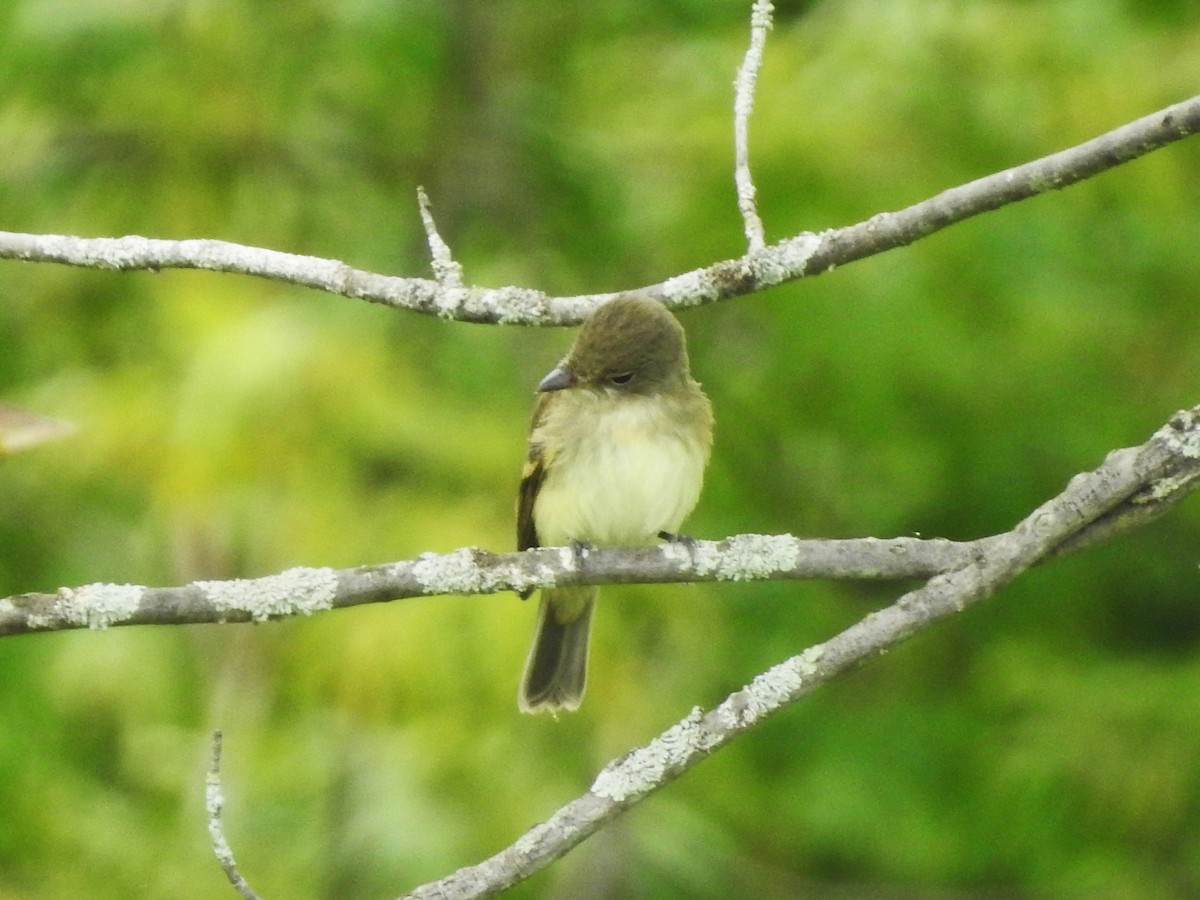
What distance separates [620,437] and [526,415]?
178cm

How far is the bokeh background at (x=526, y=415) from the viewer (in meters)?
6.16

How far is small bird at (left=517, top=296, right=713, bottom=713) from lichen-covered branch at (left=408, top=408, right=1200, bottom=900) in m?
1.93

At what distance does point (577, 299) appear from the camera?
12.2ft

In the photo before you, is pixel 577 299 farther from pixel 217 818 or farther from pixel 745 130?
pixel 217 818

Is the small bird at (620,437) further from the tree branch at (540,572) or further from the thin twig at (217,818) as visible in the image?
the thin twig at (217,818)

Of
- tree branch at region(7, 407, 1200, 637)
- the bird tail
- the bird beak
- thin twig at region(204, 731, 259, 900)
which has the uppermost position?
the bird beak

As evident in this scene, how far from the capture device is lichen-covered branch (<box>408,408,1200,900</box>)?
2875 mm

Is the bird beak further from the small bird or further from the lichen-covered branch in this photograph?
the lichen-covered branch

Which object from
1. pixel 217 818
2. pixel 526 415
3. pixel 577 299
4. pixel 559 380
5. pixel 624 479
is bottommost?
pixel 217 818

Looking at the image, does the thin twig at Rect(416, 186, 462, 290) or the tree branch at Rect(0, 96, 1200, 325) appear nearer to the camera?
the tree branch at Rect(0, 96, 1200, 325)

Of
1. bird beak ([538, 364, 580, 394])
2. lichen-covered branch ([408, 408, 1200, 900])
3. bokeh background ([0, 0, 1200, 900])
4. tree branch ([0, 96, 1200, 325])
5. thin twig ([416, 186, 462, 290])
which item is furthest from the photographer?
bokeh background ([0, 0, 1200, 900])

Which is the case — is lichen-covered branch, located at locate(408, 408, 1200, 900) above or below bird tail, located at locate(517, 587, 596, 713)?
below

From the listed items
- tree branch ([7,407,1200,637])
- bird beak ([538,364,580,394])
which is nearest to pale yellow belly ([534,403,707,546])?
bird beak ([538,364,580,394])

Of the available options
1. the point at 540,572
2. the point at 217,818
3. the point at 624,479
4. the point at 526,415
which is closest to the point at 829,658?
the point at 540,572
